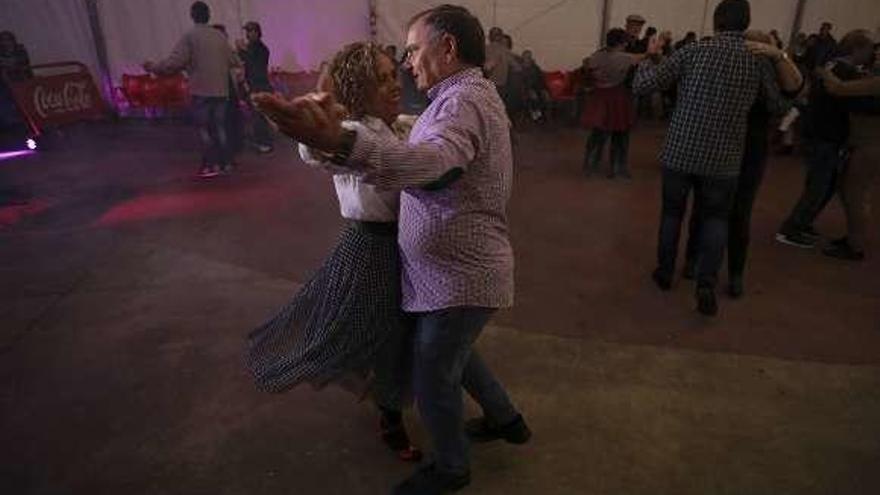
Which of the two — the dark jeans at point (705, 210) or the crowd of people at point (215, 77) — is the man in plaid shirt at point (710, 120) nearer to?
the dark jeans at point (705, 210)

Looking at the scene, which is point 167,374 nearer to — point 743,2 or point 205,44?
point 743,2

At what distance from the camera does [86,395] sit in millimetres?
3066

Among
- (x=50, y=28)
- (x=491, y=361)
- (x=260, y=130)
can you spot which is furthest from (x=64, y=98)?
(x=491, y=361)

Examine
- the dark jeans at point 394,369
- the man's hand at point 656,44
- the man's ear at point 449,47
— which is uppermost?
the man's ear at point 449,47

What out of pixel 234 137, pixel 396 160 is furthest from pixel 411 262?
pixel 234 137

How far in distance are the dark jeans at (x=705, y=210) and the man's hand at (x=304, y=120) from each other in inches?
113

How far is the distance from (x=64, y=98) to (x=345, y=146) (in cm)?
975

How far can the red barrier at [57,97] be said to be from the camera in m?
8.59

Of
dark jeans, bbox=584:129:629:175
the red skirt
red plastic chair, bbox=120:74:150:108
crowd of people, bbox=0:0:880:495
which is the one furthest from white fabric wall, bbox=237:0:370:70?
crowd of people, bbox=0:0:880:495

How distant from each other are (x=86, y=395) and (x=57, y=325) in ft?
2.93

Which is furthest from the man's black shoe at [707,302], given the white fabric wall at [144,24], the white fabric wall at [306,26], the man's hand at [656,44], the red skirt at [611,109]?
the white fabric wall at [144,24]

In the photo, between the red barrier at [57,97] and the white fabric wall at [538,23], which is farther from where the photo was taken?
the white fabric wall at [538,23]

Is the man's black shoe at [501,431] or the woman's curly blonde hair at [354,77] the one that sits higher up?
the woman's curly blonde hair at [354,77]

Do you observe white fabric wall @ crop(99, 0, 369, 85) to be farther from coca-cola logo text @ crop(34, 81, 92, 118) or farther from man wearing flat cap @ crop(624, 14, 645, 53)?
man wearing flat cap @ crop(624, 14, 645, 53)
